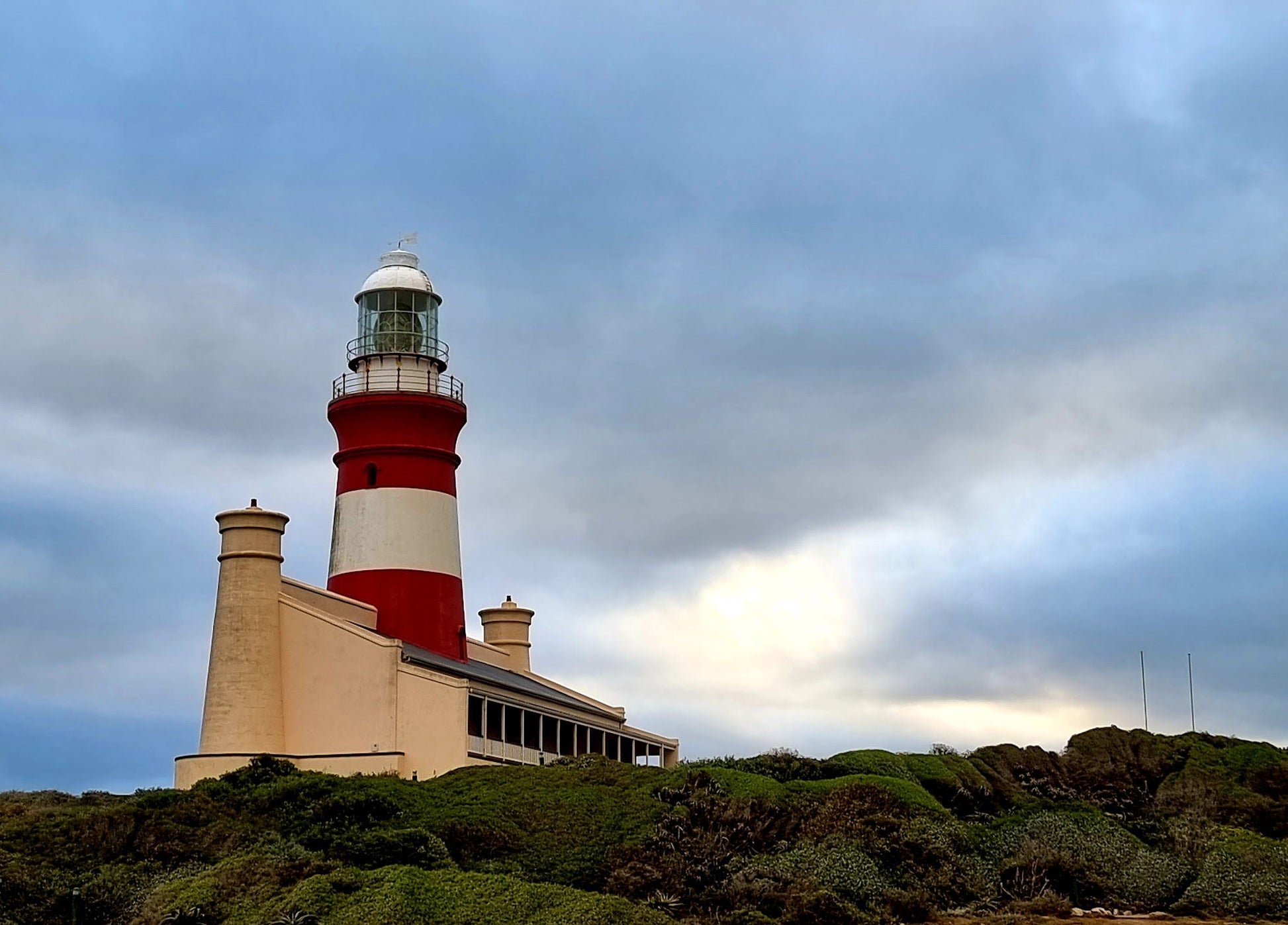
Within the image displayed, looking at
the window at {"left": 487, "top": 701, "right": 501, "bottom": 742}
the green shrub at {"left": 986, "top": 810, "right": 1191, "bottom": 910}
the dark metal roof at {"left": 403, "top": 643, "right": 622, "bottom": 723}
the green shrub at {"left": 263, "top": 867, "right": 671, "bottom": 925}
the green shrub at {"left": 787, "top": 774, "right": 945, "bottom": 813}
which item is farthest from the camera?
the window at {"left": 487, "top": 701, "right": 501, "bottom": 742}

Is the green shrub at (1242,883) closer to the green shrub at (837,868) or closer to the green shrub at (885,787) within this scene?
the green shrub at (885,787)

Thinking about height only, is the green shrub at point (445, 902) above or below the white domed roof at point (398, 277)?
below

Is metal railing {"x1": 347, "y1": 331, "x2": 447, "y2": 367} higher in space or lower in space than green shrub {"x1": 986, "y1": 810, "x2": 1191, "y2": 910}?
higher

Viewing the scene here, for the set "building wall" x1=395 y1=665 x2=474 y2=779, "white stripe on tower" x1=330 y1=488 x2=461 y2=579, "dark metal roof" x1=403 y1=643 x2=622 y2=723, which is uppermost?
"white stripe on tower" x1=330 y1=488 x2=461 y2=579

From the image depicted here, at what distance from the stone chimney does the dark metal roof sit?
106cm

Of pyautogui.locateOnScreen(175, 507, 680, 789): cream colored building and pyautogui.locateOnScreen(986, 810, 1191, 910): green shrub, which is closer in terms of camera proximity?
pyautogui.locateOnScreen(986, 810, 1191, 910): green shrub

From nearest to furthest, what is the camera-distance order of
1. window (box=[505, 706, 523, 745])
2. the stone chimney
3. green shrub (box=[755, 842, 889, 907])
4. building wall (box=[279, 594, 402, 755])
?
green shrub (box=[755, 842, 889, 907]) → building wall (box=[279, 594, 402, 755]) → window (box=[505, 706, 523, 745]) → the stone chimney

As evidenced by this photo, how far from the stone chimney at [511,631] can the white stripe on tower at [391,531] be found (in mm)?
10292

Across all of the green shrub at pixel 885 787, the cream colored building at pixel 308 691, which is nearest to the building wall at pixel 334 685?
the cream colored building at pixel 308 691

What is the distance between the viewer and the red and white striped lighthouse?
44.8 meters

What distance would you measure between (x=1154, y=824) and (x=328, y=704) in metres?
19.2

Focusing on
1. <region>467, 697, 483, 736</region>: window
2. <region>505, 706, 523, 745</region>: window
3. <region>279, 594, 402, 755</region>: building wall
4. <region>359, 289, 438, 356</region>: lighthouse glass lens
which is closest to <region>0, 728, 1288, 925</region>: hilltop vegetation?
<region>279, 594, 402, 755</region>: building wall

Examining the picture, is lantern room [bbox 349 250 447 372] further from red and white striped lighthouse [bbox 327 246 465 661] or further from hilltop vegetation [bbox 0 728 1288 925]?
hilltop vegetation [bbox 0 728 1288 925]

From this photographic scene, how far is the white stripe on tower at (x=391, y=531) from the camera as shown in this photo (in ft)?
147
